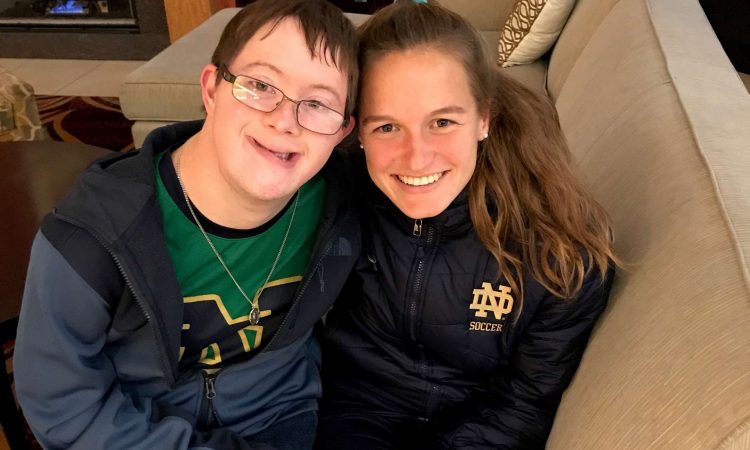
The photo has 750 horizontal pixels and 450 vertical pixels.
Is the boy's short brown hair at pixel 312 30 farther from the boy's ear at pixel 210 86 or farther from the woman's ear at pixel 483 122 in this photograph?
the woman's ear at pixel 483 122

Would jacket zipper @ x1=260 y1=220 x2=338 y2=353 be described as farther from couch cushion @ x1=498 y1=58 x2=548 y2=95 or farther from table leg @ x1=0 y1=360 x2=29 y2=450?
couch cushion @ x1=498 y1=58 x2=548 y2=95

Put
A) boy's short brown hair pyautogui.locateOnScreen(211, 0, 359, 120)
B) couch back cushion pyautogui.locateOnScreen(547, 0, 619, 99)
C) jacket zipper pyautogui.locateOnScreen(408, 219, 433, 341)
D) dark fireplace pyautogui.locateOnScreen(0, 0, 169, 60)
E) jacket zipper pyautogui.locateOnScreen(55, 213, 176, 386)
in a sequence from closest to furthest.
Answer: jacket zipper pyautogui.locateOnScreen(55, 213, 176, 386)
boy's short brown hair pyautogui.locateOnScreen(211, 0, 359, 120)
jacket zipper pyautogui.locateOnScreen(408, 219, 433, 341)
couch back cushion pyautogui.locateOnScreen(547, 0, 619, 99)
dark fireplace pyautogui.locateOnScreen(0, 0, 169, 60)

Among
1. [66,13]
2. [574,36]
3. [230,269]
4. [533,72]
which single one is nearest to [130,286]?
[230,269]

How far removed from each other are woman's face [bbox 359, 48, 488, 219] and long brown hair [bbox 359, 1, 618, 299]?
0.03 metres

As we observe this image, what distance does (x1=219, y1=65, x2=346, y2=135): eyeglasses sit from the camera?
38.4 inches

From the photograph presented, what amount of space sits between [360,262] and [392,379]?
0.22m

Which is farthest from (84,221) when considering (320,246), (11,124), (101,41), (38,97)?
(101,41)

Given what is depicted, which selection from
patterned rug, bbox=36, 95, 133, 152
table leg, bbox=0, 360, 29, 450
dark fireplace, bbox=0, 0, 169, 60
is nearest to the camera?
table leg, bbox=0, 360, 29, 450

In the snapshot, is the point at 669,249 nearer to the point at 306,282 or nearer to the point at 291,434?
the point at 306,282

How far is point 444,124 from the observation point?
1034mm

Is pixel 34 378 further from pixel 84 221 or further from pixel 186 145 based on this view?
pixel 186 145

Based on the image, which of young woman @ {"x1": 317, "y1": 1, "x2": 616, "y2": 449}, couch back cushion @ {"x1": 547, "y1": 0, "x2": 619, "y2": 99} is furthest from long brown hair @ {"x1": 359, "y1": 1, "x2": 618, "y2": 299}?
couch back cushion @ {"x1": 547, "y1": 0, "x2": 619, "y2": 99}

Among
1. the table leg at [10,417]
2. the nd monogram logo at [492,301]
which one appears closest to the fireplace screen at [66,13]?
the table leg at [10,417]

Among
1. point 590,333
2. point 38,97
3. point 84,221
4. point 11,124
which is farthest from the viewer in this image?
point 38,97
